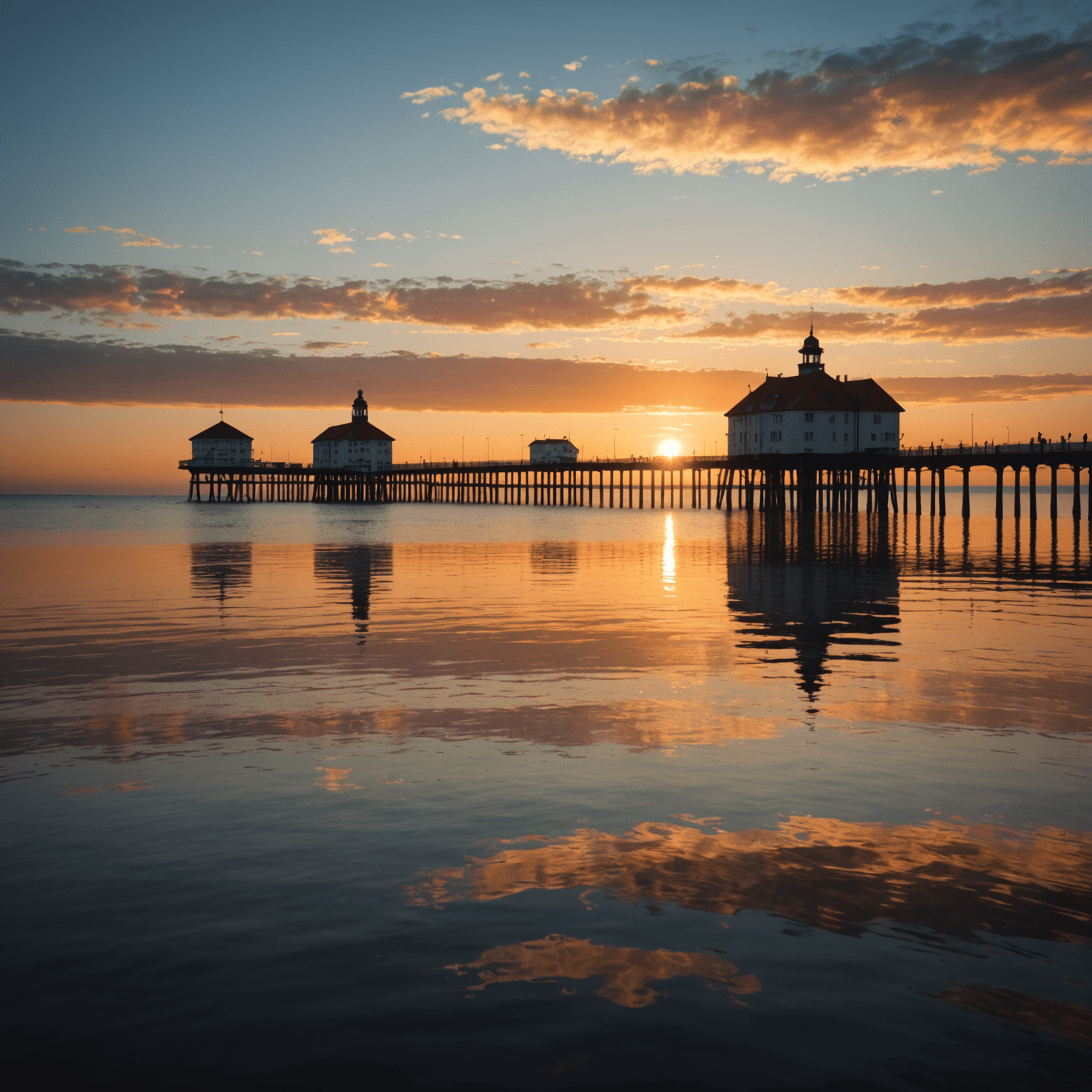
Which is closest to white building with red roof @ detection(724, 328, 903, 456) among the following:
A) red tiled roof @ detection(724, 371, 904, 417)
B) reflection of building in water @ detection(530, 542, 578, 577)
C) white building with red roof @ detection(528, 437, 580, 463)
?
red tiled roof @ detection(724, 371, 904, 417)

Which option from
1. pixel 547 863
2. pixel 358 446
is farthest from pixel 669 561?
pixel 358 446

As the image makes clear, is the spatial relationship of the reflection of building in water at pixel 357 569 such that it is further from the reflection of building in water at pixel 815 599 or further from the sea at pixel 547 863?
the reflection of building in water at pixel 815 599

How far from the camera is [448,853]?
704 cm

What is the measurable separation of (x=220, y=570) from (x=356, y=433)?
155 meters

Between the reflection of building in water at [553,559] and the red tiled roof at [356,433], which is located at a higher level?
the red tiled roof at [356,433]

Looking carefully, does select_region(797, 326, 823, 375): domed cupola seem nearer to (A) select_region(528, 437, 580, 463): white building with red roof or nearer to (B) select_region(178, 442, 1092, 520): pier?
(B) select_region(178, 442, 1092, 520): pier

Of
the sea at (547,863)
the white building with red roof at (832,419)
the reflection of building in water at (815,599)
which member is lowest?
the sea at (547,863)

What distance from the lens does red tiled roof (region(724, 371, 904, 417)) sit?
8994 centimetres

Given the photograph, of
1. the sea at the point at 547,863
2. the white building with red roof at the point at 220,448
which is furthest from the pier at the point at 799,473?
the sea at the point at 547,863

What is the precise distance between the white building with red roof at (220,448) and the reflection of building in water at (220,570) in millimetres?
135172

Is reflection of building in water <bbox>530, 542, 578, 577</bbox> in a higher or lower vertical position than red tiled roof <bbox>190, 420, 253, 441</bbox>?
lower

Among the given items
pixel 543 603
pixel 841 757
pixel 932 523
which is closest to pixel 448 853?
pixel 841 757

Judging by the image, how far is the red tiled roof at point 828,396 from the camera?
3541 inches

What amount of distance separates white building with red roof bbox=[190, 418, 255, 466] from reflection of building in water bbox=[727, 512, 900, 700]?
146m
